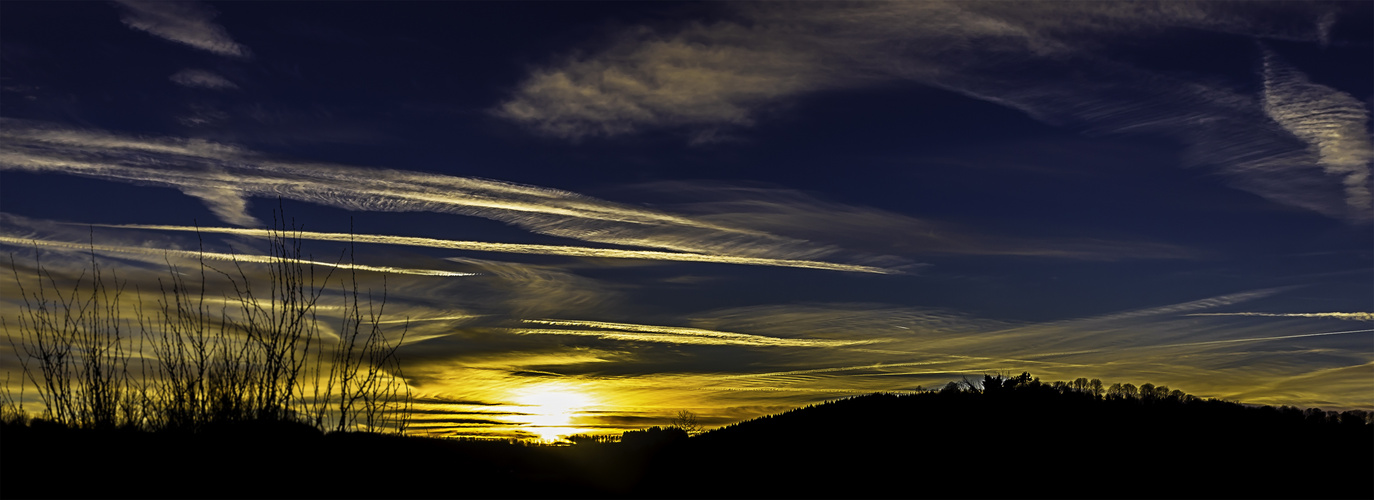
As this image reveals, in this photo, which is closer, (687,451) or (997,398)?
(687,451)

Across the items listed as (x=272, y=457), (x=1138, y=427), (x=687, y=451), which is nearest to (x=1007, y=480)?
(x=1138, y=427)

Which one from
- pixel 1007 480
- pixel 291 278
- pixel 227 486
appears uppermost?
pixel 291 278

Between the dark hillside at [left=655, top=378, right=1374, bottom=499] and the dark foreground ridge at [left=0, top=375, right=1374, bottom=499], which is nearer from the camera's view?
the dark foreground ridge at [left=0, top=375, right=1374, bottom=499]

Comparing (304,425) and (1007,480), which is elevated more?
(304,425)

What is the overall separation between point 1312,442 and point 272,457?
32.8 feet

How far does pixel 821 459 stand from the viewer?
9.13 meters

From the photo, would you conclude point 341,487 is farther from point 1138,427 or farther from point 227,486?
point 1138,427

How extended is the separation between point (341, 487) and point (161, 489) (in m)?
1.27

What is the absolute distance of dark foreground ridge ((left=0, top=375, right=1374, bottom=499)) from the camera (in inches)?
272

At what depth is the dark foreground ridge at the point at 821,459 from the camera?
6906 mm

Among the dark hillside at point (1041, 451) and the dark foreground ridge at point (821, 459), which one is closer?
the dark foreground ridge at point (821, 459)

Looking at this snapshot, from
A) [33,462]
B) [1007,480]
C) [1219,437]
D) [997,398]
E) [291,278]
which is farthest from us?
[997,398]

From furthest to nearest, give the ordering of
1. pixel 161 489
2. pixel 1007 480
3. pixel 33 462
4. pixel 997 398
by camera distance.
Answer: pixel 997 398, pixel 1007 480, pixel 33 462, pixel 161 489

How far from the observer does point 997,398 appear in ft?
37.9
